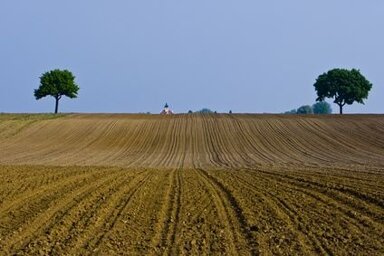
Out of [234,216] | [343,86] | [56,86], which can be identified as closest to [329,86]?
[343,86]

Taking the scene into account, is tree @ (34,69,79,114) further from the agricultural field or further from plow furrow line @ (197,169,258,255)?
plow furrow line @ (197,169,258,255)

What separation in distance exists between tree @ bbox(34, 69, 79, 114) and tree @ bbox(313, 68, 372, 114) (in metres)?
36.3

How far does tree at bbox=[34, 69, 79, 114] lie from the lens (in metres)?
80.9

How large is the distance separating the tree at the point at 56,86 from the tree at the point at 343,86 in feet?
119

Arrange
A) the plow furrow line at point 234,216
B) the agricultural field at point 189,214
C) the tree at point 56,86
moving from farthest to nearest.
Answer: the tree at point 56,86 < the plow furrow line at point 234,216 < the agricultural field at point 189,214

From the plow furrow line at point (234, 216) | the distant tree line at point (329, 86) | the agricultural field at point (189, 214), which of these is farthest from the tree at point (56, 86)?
the plow furrow line at point (234, 216)

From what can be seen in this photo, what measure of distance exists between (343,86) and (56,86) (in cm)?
4139

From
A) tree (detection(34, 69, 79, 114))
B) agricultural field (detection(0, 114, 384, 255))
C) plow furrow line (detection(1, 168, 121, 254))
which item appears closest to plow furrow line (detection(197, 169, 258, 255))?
agricultural field (detection(0, 114, 384, 255))

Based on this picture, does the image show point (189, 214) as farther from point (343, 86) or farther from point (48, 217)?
point (343, 86)

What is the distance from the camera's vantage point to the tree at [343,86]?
268 ft

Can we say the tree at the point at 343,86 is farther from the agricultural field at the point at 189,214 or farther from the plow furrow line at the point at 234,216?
the plow furrow line at the point at 234,216

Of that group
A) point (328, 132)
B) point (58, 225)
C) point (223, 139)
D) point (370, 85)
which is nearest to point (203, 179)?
point (58, 225)

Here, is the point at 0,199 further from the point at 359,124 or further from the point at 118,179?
the point at 359,124

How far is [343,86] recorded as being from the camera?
81500 millimetres
